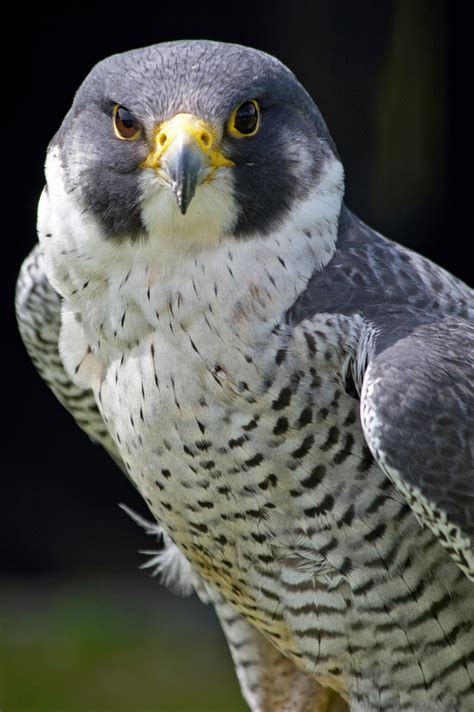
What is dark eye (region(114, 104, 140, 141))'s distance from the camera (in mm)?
3168

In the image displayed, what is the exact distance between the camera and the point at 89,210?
10.7 ft

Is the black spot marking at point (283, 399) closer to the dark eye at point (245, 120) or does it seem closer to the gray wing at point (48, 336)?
the dark eye at point (245, 120)

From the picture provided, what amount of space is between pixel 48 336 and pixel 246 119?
146 cm

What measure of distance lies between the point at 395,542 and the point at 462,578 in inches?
8.7

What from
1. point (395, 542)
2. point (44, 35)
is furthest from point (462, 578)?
point (44, 35)

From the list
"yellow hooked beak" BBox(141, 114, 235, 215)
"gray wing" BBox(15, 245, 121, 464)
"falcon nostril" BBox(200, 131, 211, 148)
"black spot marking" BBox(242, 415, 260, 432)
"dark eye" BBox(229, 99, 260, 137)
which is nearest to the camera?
"yellow hooked beak" BBox(141, 114, 235, 215)

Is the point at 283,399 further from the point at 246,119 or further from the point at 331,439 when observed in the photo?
the point at 246,119

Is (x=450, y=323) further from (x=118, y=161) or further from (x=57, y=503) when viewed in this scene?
(x=57, y=503)

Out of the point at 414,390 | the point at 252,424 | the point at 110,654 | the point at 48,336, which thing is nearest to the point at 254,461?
the point at 252,424

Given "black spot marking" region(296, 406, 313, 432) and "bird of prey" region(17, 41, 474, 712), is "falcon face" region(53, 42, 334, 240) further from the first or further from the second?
"black spot marking" region(296, 406, 313, 432)

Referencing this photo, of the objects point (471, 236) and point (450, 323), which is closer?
point (450, 323)

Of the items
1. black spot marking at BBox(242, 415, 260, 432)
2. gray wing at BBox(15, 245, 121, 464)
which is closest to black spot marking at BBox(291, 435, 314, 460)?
black spot marking at BBox(242, 415, 260, 432)

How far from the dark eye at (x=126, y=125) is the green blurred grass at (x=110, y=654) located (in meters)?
4.40

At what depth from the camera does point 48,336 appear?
14.4 ft
